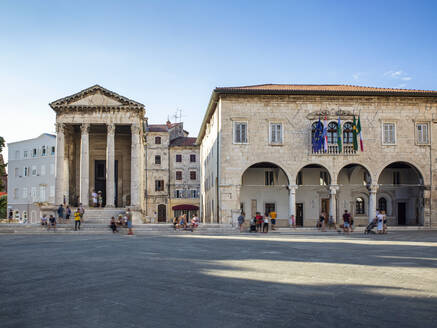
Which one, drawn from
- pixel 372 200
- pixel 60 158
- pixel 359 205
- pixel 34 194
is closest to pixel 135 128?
pixel 60 158

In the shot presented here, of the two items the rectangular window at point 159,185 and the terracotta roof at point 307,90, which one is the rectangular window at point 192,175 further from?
the terracotta roof at point 307,90

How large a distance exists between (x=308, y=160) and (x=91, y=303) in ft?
94.0

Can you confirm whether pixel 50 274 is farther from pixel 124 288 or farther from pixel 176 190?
pixel 176 190

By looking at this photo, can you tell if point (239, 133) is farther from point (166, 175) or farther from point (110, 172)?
point (166, 175)

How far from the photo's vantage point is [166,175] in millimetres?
64250

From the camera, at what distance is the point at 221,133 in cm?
3384

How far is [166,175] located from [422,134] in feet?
120

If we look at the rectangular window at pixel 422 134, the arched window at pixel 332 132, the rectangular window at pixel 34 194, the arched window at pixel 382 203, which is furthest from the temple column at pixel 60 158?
the rectangular window at pixel 422 134

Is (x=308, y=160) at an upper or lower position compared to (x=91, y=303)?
upper

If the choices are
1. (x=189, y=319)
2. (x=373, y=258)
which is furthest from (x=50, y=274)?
(x=373, y=258)

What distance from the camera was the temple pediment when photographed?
127 feet

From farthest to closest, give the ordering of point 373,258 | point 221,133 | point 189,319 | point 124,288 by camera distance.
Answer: point 221,133 → point 373,258 → point 124,288 → point 189,319

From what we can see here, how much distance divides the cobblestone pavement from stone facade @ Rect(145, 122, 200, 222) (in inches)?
1971

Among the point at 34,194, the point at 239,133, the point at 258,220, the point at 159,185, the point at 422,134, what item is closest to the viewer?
the point at 258,220
